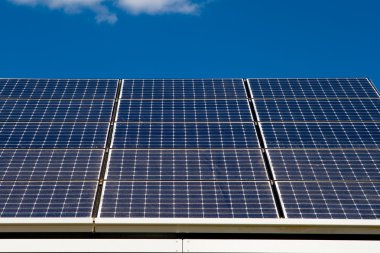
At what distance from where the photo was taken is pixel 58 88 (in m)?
16.3

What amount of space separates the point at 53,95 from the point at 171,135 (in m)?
5.00

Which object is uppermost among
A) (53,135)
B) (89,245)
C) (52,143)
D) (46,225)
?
(53,135)

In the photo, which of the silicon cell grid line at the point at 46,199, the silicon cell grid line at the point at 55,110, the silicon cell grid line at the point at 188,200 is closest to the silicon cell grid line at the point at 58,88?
the silicon cell grid line at the point at 55,110

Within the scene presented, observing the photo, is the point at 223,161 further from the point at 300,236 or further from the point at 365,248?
the point at 365,248

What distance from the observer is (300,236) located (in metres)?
9.63

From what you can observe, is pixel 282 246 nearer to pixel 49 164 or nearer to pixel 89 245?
pixel 89 245

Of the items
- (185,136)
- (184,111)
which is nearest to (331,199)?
(185,136)

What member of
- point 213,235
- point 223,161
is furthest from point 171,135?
point 213,235

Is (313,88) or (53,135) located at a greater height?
(313,88)

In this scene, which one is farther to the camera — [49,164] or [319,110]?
[319,110]

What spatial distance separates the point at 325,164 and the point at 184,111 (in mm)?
4705

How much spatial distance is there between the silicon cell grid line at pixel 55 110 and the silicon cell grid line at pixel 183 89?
1151 mm

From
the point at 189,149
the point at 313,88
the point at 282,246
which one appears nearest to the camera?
the point at 282,246

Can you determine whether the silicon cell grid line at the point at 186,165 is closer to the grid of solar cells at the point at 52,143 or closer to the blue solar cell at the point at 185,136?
the blue solar cell at the point at 185,136
